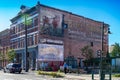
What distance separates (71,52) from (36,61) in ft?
29.3

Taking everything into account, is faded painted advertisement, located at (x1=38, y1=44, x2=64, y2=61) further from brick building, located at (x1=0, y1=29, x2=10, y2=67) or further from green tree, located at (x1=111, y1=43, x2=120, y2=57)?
brick building, located at (x1=0, y1=29, x2=10, y2=67)

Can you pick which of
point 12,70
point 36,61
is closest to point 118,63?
point 36,61

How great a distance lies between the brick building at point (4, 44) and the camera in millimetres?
64562

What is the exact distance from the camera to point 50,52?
49.8 metres

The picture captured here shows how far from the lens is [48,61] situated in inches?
1945

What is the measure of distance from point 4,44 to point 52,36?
20924 millimetres

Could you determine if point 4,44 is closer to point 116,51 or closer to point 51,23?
point 51,23

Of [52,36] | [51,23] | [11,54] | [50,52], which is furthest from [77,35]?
[11,54]

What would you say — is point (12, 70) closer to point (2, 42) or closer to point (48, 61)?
point (48, 61)

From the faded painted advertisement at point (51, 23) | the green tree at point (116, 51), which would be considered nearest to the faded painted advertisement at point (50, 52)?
the faded painted advertisement at point (51, 23)

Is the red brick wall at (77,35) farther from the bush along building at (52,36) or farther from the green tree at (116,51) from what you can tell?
the green tree at (116,51)

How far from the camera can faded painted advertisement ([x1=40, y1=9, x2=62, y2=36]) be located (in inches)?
1949

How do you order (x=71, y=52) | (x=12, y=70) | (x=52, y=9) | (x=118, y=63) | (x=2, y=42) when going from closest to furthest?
(x=12, y=70)
(x=118, y=63)
(x=52, y=9)
(x=71, y=52)
(x=2, y=42)

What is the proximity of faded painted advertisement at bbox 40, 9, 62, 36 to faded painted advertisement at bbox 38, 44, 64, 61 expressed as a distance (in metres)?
2.56
